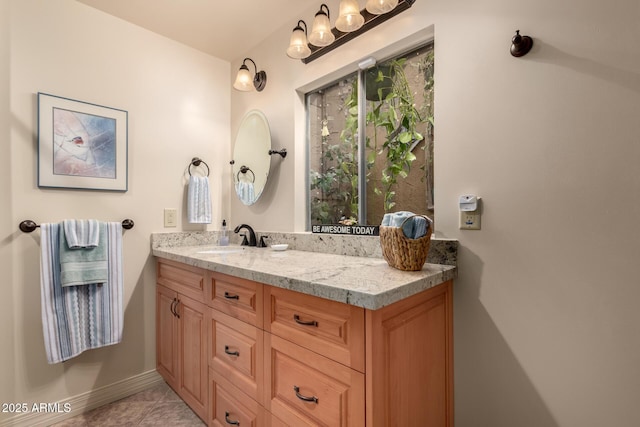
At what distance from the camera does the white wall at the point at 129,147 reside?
1549 mm

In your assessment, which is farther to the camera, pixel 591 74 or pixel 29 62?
pixel 29 62

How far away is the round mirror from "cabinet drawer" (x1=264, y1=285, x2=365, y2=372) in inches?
45.1

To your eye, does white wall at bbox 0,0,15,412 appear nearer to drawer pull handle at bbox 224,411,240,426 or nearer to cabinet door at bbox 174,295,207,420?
cabinet door at bbox 174,295,207,420

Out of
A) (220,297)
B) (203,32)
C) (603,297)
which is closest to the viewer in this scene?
(603,297)

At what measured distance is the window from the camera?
4.91 feet

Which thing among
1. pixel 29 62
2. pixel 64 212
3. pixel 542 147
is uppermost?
pixel 29 62

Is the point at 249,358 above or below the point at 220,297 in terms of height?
below

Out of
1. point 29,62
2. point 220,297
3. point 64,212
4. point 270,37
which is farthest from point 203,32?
Answer: point 220,297

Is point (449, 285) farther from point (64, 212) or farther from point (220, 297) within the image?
point (64, 212)

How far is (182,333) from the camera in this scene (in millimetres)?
1695

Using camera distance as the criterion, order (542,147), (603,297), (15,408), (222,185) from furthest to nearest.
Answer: (222,185) → (15,408) → (542,147) → (603,297)

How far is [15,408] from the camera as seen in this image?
1.54 meters

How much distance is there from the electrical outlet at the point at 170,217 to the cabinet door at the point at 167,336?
441 mm

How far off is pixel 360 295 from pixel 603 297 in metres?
0.79
